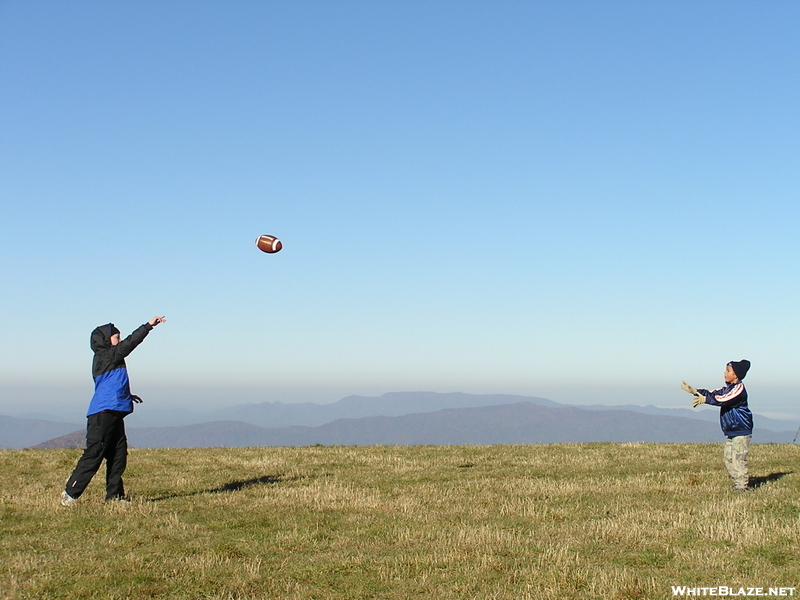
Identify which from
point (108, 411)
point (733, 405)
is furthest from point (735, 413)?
point (108, 411)

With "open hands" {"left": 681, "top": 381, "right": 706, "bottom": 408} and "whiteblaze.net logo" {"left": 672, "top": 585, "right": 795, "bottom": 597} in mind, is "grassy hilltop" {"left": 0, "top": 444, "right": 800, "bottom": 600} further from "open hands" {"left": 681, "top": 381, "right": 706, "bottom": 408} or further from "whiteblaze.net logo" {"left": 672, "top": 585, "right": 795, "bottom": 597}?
"open hands" {"left": 681, "top": 381, "right": 706, "bottom": 408}

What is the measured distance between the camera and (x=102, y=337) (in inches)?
567

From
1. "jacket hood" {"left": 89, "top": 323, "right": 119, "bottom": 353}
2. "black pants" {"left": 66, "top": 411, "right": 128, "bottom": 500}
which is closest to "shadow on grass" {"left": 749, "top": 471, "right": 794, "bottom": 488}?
"black pants" {"left": 66, "top": 411, "right": 128, "bottom": 500}

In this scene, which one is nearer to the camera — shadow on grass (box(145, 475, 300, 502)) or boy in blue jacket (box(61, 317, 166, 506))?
boy in blue jacket (box(61, 317, 166, 506))

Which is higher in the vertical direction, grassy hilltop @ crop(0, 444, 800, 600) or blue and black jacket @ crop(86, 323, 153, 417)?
blue and black jacket @ crop(86, 323, 153, 417)

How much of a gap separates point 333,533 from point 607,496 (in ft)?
20.0

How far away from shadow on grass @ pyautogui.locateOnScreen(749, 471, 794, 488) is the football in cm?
1232

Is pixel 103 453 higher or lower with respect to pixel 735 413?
lower

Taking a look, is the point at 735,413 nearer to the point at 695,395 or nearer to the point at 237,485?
the point at 695,395

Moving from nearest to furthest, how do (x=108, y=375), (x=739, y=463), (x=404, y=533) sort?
(x=404, y=533)
(x=108, y=375)
(x=739, y=463)

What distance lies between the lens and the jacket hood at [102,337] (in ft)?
47.1

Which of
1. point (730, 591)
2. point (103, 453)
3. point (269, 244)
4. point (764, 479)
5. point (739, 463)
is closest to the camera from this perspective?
point (730, 591)

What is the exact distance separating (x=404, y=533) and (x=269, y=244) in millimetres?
10038

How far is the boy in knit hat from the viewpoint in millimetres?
15047
